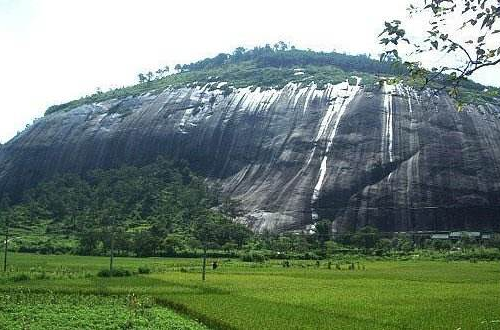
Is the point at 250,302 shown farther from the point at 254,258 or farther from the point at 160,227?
the point at 160,227

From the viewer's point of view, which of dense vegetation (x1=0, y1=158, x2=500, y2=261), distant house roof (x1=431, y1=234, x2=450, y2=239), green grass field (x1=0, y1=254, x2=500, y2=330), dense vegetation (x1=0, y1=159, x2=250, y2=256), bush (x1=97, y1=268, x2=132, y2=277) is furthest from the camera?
distant house roof (x1=431, y1=234, x2=450, y2=239)

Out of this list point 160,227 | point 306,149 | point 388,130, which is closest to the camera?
point 160,227

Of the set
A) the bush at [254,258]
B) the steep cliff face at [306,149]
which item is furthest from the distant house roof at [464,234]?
the bush at [254,258]

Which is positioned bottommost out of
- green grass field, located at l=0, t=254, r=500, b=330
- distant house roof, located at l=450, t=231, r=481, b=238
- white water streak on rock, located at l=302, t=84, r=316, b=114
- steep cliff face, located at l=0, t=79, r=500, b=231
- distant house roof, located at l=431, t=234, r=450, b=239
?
green grass field, located at l=0, t=254, r=500, b=330

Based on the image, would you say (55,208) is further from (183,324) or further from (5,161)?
(183,324)

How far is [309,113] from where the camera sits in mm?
127875

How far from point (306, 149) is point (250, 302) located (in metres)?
89.0

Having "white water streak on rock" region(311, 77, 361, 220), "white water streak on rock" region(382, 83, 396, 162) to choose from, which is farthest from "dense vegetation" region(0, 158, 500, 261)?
"white water streak on rock" region(382, 83, 396, 162)

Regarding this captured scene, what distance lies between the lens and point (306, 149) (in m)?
117

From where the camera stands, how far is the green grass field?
2260cm

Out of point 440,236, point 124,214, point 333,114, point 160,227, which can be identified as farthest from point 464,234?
point 124,214

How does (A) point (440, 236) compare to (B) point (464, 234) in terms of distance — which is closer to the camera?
(B) point (464, 234)

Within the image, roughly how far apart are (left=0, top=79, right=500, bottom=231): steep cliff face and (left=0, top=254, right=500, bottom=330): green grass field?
1588 inches

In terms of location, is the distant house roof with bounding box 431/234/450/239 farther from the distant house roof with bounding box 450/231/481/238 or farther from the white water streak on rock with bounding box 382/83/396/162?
the white water streak on rock with bounding box 382/83/396/162
